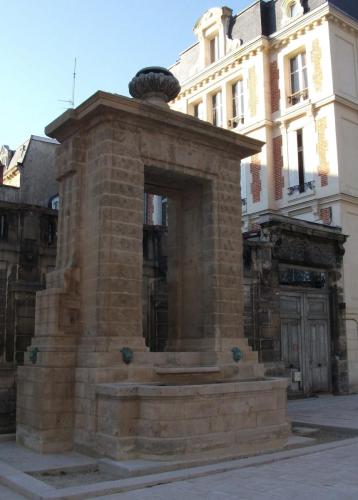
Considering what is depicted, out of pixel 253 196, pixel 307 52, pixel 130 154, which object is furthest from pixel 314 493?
pixel 307 52

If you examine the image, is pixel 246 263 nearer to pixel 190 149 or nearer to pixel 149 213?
pixel 190 149

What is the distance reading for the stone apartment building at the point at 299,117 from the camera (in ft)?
57.3

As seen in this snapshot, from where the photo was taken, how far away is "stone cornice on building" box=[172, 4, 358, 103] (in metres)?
19.2

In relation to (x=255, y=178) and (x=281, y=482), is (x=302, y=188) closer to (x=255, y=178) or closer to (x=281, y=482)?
(x=255, y=178)

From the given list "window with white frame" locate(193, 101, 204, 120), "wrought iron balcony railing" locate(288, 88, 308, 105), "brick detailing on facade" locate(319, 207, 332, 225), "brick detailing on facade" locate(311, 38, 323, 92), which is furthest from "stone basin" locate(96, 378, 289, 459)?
"window with white frame" locate(193, 101, 204, 120)

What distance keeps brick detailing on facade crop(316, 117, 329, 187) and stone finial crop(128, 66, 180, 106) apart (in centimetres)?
1013

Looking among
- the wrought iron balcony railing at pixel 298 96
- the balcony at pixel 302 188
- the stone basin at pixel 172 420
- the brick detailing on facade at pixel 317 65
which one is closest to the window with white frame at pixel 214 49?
the wrought iron balcony railing at pixel 298 96

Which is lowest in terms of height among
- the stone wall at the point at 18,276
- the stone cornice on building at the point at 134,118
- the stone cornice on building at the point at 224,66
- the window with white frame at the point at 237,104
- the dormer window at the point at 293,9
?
the stone wall at the point at 18,276

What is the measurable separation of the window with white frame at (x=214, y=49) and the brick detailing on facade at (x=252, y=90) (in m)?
2.46

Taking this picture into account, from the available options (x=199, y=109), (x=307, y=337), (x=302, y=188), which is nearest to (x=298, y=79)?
(x=302, y=188)

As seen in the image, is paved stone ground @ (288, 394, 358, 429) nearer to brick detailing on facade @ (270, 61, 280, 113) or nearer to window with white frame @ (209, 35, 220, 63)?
brick detailing on facade @ (270, 61, 280, 113)

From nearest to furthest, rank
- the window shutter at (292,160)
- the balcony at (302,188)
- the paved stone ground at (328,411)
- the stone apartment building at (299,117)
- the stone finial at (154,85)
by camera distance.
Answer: the stone finial at (154,85) < the paved stone ground at (328,411) < the stone apartment building at (299,117) < the balcony at (302,188) < the window shutter at (292,160)

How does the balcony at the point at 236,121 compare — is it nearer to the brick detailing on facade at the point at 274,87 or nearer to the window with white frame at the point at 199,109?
the brick detailing on facade at the point at 274,87

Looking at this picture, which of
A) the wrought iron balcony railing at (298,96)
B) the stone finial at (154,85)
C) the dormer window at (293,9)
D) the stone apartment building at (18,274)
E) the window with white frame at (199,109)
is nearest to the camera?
the stone finial at (154,85)
